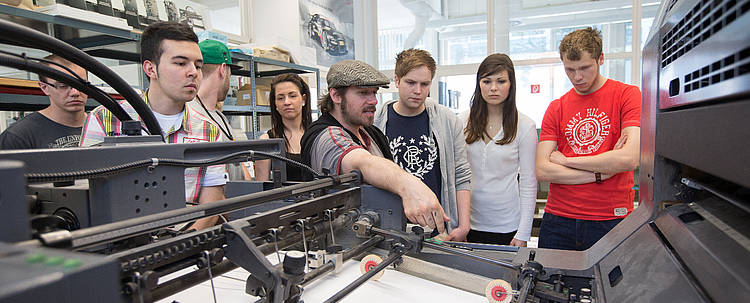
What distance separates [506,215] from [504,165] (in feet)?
0.78

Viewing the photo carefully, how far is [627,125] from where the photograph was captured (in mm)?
1831

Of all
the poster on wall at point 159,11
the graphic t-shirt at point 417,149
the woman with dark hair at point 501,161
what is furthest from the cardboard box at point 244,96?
the woman with dark hair at point 501,161

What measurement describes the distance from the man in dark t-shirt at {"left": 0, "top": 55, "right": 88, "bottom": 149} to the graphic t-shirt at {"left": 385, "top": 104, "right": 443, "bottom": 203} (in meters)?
1.42

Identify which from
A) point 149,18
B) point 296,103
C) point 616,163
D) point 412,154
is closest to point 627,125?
point 616,163

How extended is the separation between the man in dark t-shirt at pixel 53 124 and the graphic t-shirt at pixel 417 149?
1.42 metres

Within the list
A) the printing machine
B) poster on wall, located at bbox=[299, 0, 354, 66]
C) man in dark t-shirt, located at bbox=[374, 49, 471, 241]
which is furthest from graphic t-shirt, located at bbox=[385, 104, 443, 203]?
poster on wall, located at bbox=[299, 0, 354, 66]

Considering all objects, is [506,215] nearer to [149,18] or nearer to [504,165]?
[504,165]

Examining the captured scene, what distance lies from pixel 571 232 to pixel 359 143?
3.59 ft

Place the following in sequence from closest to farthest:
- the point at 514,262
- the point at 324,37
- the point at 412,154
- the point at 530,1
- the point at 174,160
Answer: the point at 174,160 < the point at 514,262 < the point at 412,154 < the point at 530,1 < the point at 324,37

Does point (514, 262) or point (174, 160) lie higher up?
point (174, 160)

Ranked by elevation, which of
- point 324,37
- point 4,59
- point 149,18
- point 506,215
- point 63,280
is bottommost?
point 506,215

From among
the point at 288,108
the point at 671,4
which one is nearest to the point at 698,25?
the point at 671,4

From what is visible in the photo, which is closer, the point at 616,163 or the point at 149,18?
the point at 616,163

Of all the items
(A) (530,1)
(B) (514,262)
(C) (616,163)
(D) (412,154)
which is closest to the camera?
(B) (514,262)
